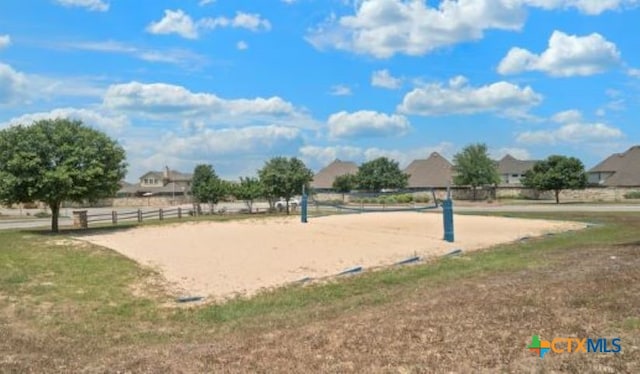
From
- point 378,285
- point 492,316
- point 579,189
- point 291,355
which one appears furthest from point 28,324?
point 579,189

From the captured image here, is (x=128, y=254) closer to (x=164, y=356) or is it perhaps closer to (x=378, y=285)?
(x=378, y=285)

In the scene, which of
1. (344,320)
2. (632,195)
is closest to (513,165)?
(632,195)

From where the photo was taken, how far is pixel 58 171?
77.5 ft

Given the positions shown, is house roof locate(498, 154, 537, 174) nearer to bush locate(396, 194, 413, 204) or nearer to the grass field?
bush locate(396, 194, 413, 204)

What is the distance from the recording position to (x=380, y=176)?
8175 cm

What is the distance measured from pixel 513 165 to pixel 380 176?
29.2m

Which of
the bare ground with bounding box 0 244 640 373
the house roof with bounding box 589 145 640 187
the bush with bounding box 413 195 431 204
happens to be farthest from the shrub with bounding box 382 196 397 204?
the bare ground with bounding box 0 244 640 373

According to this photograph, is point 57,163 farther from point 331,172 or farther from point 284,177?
point 331,172

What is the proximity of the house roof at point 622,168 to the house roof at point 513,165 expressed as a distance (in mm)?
12722

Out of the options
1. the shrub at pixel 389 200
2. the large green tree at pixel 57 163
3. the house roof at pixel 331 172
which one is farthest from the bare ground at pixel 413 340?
the house roof at pixel 331 172

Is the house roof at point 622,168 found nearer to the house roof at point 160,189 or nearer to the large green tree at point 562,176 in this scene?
the large green tree at point 562,176

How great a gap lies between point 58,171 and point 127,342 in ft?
56.0

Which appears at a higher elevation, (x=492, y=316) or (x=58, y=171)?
(x=58, y=171)

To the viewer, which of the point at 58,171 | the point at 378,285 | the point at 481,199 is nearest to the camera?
the point at 378,285
